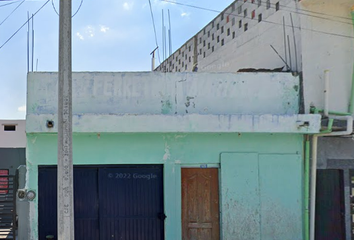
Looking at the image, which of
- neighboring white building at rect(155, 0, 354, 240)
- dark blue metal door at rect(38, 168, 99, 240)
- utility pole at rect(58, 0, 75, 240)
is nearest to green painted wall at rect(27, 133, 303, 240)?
dark blue metal door at rect(38, 168, 99, 240)

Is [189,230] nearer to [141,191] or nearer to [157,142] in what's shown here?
[141,191]

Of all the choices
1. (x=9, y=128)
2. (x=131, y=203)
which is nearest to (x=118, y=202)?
(x=131, y=203)

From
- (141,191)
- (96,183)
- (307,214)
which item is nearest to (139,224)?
(141,191)

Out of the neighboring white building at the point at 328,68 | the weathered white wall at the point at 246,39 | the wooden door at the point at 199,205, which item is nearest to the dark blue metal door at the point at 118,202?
the wooden door at the point at 199,205

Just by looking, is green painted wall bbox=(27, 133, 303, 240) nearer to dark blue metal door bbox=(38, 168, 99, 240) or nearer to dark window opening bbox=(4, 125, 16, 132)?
dark blue metal door bbox=(38, 168, 99, 240)

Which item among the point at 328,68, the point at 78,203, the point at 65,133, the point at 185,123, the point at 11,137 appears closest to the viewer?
the point at 65,133

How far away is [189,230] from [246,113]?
9.45 feet

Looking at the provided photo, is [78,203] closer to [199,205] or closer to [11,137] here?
[199,205]

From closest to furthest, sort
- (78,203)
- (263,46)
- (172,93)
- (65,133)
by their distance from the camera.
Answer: (65,133) < (78,203) < (172,93) < (263,46)

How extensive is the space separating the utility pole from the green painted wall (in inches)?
120

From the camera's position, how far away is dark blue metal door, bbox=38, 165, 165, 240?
879cm

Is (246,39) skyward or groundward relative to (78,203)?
skyward

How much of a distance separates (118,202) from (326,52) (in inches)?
226

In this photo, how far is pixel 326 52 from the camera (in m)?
9.29
